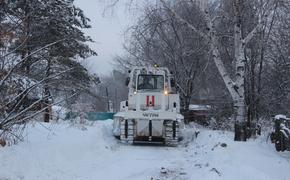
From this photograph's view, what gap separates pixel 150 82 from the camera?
20938mm

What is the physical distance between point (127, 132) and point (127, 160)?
518cm

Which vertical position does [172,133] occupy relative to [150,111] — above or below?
below

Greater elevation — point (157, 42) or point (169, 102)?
point (157, 42)

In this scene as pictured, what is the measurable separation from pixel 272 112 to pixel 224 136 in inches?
162

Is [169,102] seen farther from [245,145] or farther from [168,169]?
[168,169]

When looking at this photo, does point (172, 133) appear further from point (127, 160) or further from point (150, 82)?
A: point (127, 160)

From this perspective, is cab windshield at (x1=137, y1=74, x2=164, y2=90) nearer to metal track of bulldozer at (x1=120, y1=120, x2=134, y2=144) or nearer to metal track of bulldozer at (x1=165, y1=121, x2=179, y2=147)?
metal track of bulldozer at (x1=120, y1=120, x2=134, y2=144)

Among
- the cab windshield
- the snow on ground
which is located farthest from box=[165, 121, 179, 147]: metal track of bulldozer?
the cab windshield

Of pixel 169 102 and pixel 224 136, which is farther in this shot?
pixel 169 102

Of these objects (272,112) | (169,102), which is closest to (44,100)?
(169,102)

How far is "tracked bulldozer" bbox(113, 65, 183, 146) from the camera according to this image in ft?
62.6

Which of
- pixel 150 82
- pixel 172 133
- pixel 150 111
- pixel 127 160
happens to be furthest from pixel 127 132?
pixel 127 160

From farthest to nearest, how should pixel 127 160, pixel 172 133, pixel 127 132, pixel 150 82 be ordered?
pixel 150 82 → pixel 127 132 → pixel 172 133 → pixel 127 160

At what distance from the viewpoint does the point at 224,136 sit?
17438 millimetres
